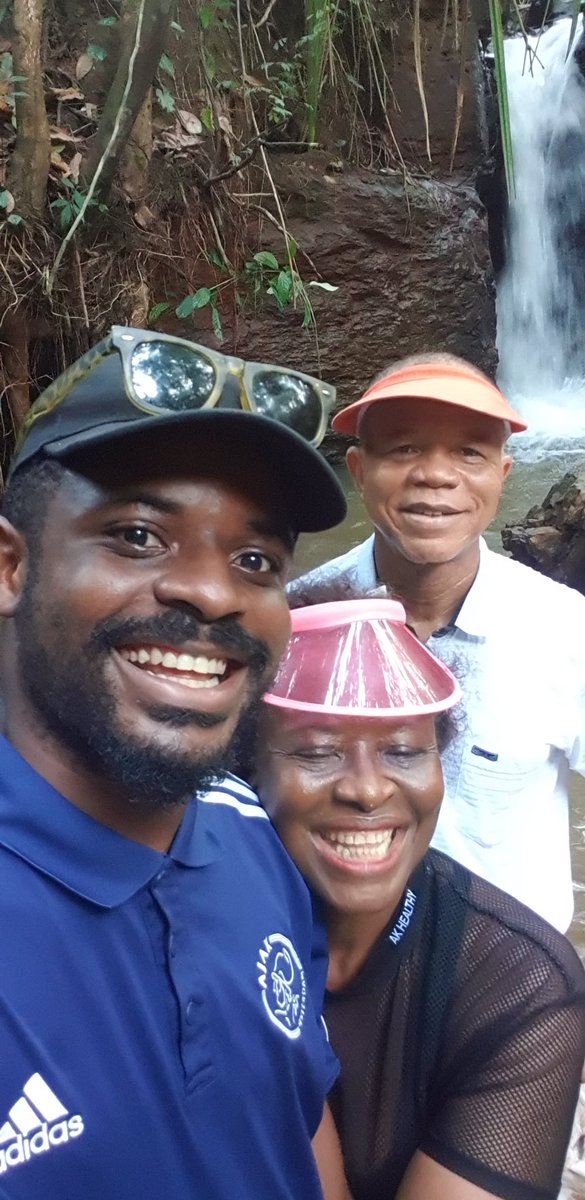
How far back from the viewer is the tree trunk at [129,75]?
389cm

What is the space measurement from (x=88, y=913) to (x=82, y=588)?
358mm

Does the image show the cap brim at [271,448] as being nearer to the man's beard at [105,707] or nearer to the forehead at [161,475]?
the forehead at [161,475]

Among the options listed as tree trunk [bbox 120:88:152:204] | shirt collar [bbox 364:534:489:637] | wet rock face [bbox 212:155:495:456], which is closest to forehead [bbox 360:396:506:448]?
shirt collar [bbox 364:534:489:637]

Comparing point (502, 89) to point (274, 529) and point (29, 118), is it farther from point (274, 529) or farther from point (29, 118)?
point (29, 118)

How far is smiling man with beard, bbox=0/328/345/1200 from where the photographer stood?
38.0 inches

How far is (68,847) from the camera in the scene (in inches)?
41.0

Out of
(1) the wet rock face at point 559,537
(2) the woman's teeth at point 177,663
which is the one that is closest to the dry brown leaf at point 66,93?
(1) the wet rock face at point 559,537

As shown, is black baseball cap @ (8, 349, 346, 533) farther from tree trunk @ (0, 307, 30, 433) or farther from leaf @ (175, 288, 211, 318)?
leaf @ (175, 288, 211, 318)

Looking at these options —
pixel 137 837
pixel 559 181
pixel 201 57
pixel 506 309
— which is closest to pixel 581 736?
pixel 137 837

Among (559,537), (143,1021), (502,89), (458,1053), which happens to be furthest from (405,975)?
(559,537)

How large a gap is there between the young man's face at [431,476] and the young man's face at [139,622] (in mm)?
961

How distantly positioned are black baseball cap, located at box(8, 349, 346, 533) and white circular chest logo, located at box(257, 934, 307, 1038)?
0.58 m

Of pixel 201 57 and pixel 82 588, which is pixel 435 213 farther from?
pixel 82 588

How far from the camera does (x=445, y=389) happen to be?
1995 millimetres
